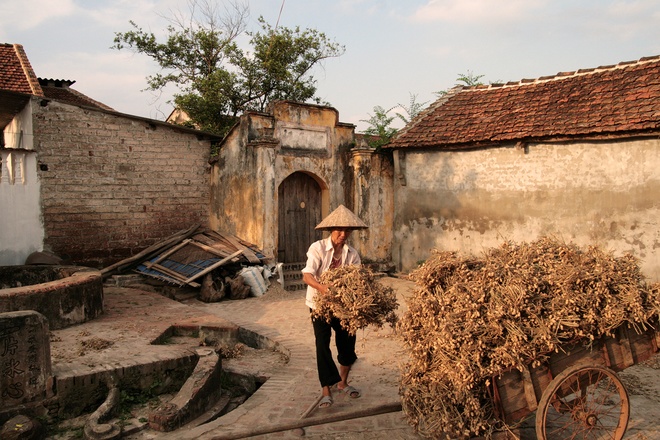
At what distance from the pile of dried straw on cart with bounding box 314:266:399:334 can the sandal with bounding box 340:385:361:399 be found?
41.6 inches

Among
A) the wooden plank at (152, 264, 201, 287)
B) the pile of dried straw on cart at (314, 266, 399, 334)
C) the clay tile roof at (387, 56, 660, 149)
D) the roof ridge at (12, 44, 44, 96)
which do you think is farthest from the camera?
the roof ridge at (12, 44, 44, 96)

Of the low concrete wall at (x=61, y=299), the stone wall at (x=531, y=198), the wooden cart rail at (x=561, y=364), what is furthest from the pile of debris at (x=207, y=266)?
the wooden cart rail at (x=561, y=364)

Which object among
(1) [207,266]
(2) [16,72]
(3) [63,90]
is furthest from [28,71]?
(1) [207,266]

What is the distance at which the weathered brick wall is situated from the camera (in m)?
11.3

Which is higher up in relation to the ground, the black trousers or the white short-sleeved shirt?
the white short-sleeved shirt

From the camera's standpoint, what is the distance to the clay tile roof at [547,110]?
10.4 metres

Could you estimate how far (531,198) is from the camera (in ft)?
38.0

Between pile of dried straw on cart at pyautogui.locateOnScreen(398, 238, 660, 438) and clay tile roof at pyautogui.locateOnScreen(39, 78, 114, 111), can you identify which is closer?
pile of dried straw on cart at pyautogui.locateOnScreen(398, 238, 660, 438)

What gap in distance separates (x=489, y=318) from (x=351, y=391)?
7.33ft

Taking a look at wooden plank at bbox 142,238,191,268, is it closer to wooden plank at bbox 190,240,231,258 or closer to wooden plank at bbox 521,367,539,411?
wooden plank at bbox 190,240,231,258

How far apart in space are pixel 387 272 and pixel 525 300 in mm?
10401

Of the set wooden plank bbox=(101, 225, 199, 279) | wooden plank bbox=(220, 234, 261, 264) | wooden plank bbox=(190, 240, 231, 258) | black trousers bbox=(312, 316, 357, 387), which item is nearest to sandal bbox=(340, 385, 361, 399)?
black trousers bbox=(312, 316, 357, 387)

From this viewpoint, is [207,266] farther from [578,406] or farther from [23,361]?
[578,406]

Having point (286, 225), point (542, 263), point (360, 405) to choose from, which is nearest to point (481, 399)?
point (542, 263)
